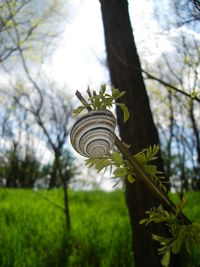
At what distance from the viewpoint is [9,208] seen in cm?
453

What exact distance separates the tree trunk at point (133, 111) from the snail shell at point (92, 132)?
1.47 m

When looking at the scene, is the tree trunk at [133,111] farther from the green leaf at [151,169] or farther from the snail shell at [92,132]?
the snail shell at [92,132]

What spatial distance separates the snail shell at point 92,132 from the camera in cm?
40

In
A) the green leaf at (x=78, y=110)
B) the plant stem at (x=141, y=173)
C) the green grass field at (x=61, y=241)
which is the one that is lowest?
the green grass field at (x=61, y=241)

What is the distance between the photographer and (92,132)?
0.41 metres

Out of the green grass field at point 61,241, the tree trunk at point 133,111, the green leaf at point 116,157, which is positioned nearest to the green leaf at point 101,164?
the green leaf at point 116,157

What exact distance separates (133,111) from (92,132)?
5.02 feet

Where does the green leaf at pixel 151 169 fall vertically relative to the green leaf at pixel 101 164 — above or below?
below

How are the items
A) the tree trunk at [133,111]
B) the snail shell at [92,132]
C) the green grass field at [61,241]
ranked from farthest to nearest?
1. the green grass field at [61,241]
2. the tree trunk at [133,111]
3. the snail shell at [92,132]

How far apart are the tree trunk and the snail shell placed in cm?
147

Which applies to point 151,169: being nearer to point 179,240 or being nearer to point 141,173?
point 141,173

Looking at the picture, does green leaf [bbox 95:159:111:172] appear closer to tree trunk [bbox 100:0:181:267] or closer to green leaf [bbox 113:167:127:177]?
green leaf [bbox 113:167:127:177]

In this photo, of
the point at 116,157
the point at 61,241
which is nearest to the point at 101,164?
the point at 116,157

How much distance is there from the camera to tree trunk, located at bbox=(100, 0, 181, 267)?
1.86m
